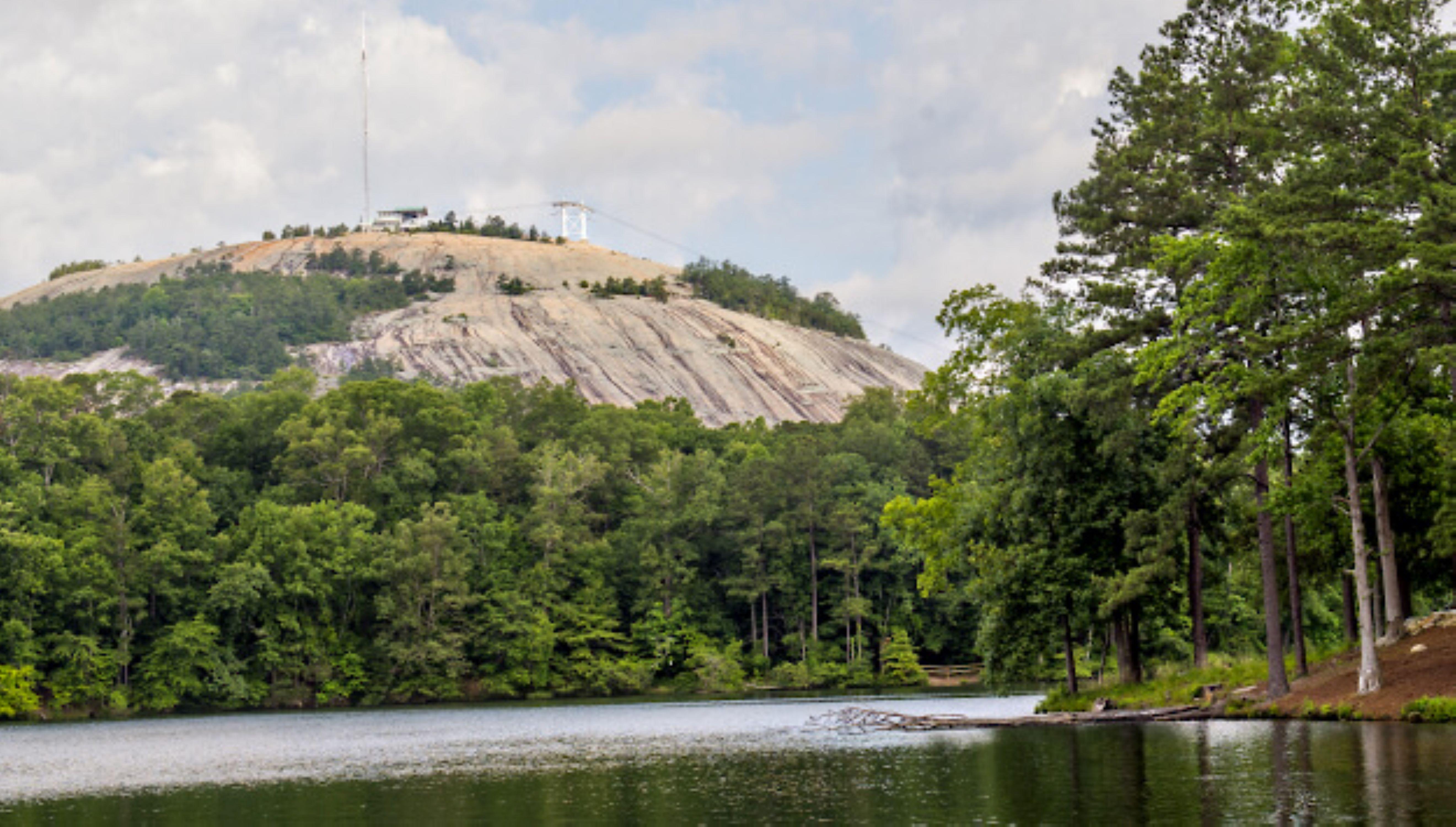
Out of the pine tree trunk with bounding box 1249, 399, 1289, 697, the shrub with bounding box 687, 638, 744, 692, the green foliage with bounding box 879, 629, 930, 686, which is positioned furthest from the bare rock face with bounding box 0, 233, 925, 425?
the pine tree trunk with bounding box 1249, 399, 1289, 697

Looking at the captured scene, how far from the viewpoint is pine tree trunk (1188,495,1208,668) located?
46.8 metres

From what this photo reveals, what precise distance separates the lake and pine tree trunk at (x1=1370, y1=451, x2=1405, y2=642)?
18.5ft

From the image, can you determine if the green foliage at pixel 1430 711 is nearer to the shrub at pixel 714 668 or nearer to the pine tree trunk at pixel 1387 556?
the pine tree trunk at pixel 1387 556

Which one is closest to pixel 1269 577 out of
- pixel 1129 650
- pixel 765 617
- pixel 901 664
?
pixel 1129 650

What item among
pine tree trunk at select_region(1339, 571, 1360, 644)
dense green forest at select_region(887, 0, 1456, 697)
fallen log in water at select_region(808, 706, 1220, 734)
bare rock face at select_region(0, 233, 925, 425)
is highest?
bare rock face at select_region(0, 233, 925, 425)

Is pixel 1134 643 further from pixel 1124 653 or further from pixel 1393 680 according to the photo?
pixel 1393 680

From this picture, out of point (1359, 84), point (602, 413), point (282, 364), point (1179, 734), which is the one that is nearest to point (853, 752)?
point (1179, 734)

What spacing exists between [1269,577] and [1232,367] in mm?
7569

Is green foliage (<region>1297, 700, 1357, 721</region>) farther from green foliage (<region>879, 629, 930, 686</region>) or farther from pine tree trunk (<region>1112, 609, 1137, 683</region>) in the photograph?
green foliage (<region>879, 629, 930, 686</region>)

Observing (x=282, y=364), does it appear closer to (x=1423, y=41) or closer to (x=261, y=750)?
(x=261, y=750)

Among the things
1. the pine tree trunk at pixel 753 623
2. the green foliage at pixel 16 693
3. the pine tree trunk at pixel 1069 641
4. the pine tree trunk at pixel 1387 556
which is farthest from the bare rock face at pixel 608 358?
the pine tree trunk at pixel 1387 556

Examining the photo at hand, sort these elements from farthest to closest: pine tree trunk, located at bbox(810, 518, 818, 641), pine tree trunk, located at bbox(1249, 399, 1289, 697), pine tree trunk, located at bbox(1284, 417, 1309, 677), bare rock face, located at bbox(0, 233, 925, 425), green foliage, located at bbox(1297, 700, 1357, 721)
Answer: bare rock face, located at bbox(0, 233, 925, 425), pine tree trunk, located at bbox(810, 518, 818, 641), pine tree trunk, located at bbox(1284, 417, 1309, 677), pine tree trunk, located at bbox(1249, 399, 1289, 697), green foliage, located at bbox(1297, 700, 1357, 721)

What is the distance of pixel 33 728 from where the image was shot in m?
74.0

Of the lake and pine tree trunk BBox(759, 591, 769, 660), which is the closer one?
the lake
